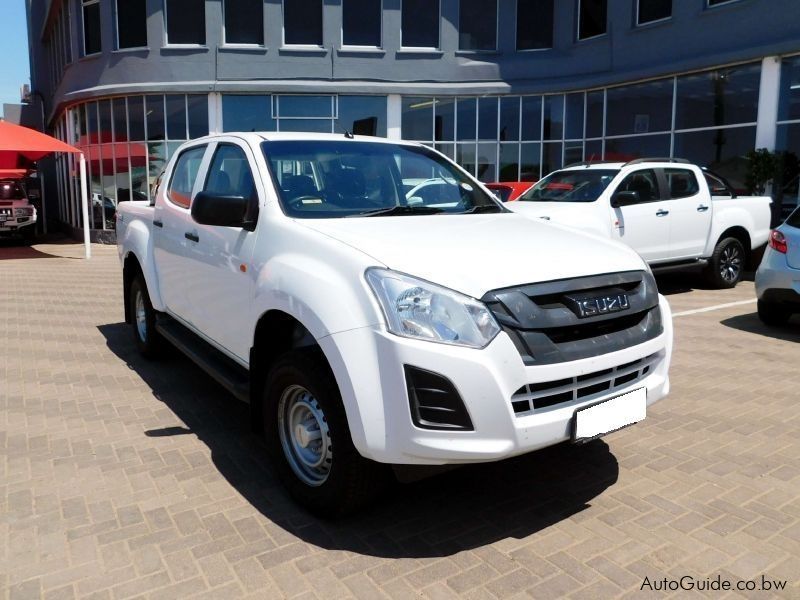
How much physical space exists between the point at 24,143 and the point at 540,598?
16.6m

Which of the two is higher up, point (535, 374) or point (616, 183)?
point (616, 183)

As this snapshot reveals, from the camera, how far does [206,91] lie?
19812 mm

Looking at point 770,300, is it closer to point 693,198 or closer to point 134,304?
point 693,198

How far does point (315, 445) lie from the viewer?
133 inches

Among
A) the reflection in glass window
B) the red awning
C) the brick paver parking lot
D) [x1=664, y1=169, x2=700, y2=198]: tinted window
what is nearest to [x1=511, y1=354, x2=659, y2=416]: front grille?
the brick paver parking lot

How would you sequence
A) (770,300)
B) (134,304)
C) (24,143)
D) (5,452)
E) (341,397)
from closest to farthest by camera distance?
(341,397) → (5,452) → (134,304) → (770,300) → (24,143)

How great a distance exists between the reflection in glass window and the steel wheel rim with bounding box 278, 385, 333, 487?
20967 mm

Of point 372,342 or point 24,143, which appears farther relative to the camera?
point 24,143

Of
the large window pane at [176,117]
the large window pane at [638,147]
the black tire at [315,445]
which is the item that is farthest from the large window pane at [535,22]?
the black tire at [315,445]

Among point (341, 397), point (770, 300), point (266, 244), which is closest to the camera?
point (341, 397)

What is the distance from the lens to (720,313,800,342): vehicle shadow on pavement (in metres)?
7.28

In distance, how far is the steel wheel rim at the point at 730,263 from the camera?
10.5 meters

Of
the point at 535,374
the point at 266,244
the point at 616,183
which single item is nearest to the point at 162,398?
the point at 266,244

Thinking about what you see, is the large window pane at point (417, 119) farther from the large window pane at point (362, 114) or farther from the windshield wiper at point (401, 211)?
the windshield wiper at point (401, 211)
